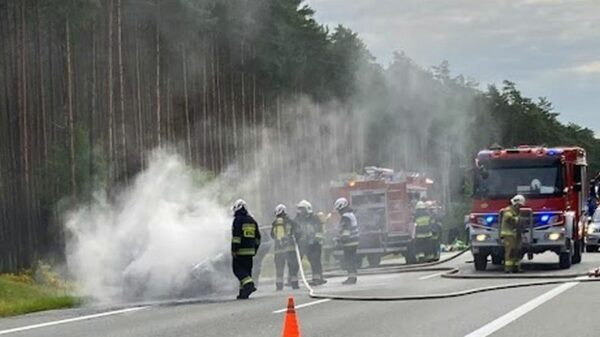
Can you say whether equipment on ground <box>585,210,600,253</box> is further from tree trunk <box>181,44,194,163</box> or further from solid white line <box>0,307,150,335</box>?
solid white line <box>0,307,150,335</box>

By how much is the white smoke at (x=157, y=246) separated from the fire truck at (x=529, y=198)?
572 cm

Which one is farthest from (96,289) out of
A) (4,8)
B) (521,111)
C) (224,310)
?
(521,111)

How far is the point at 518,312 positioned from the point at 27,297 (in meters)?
11.4

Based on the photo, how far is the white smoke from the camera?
20172mm

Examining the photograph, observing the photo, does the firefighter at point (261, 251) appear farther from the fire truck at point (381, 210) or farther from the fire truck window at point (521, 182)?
the fire truck at point (381, 210)

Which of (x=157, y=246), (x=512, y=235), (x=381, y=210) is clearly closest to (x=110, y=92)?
(x=381, y=210)

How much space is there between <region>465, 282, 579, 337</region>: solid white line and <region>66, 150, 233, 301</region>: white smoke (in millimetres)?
5875

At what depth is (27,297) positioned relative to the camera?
2327 cm

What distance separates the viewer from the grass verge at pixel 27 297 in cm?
1959

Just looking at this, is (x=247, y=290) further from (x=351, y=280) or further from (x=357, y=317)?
A: (x=351, y=280)

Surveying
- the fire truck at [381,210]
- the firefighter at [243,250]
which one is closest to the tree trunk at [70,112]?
the fire truck at [381,210]

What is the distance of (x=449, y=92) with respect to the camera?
6600cm

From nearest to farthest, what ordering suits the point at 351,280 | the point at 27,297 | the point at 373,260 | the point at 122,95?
the point at 27,297
the point at 351,280
the point at 373,260
the point at 122,95

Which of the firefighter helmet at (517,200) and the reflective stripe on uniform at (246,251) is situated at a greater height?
the firefighter helmet at (517,200)
